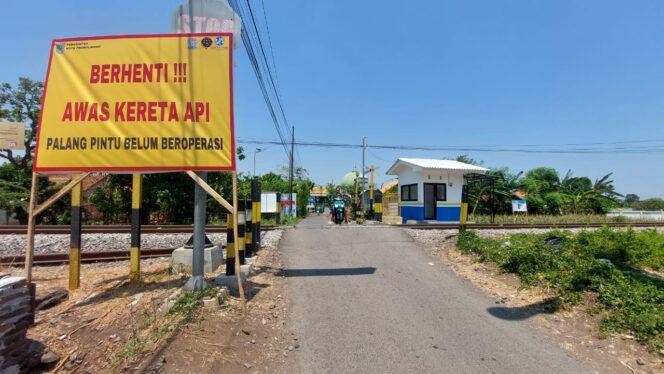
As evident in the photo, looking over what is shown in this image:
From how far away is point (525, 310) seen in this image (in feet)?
17.7

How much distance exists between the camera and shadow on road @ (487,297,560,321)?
17.0ft

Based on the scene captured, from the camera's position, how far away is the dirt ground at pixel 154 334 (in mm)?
3537

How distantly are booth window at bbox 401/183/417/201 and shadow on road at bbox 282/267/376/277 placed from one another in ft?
42.0

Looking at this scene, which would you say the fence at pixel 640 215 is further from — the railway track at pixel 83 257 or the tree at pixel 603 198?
the railway track at pixel 83 257

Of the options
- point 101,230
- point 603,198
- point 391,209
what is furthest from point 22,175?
point 603,198

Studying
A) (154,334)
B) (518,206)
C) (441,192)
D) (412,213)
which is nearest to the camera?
(154,334)

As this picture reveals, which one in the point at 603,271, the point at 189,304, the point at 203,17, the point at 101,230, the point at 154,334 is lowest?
the point at 154,334

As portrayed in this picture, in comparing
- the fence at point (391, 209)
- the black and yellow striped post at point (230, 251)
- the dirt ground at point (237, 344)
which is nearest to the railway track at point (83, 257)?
the black and yellow striped post at point (230, 251)

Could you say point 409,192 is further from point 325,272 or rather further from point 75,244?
point 75,244

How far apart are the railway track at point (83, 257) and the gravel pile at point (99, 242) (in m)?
1.20

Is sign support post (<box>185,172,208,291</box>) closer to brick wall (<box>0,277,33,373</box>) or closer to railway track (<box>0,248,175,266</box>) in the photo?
brick wall (<box>0,277,33,373</box>)

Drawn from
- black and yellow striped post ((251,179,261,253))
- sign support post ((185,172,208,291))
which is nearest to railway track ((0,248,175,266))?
black and yellow striped post ((251,179,261,253))

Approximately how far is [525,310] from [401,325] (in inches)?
79.1

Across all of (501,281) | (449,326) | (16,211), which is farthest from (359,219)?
(16,211)
